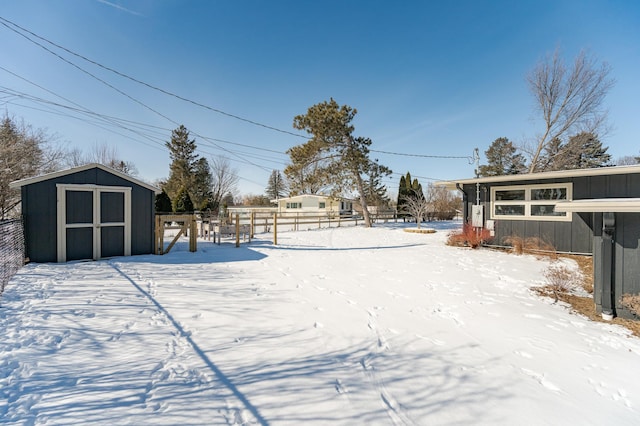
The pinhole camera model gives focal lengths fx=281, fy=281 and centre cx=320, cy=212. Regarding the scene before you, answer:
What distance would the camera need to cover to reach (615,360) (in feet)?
9.45

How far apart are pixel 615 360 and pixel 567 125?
70.4ft

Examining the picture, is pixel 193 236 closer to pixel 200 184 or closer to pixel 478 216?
pixel 478 216

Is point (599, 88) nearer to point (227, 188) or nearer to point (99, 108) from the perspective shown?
point (99, 108)

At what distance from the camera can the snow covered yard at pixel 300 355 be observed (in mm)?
2047

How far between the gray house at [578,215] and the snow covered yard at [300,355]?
30.7 inches

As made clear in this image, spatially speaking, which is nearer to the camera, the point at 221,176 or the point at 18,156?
the point at 18,156

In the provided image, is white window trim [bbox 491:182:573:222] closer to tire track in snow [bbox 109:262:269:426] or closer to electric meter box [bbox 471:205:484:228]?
electric meter box [bbox 471:205:484:228]

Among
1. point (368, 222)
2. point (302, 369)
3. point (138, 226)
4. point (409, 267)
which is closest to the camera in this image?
point (302, 369)

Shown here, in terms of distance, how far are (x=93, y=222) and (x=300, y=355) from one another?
6.95 metres

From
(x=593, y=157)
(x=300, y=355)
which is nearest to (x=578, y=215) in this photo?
(x=300, y=355)

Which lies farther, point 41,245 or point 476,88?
point 476,88

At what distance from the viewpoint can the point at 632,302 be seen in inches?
143

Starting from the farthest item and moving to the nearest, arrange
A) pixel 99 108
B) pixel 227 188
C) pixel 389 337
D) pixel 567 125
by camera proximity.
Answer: pixel 227 188
pixel 567 125
pixel 99 108
pixel 389 337

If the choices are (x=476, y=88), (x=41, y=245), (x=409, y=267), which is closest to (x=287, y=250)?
(x=409, y=267)
